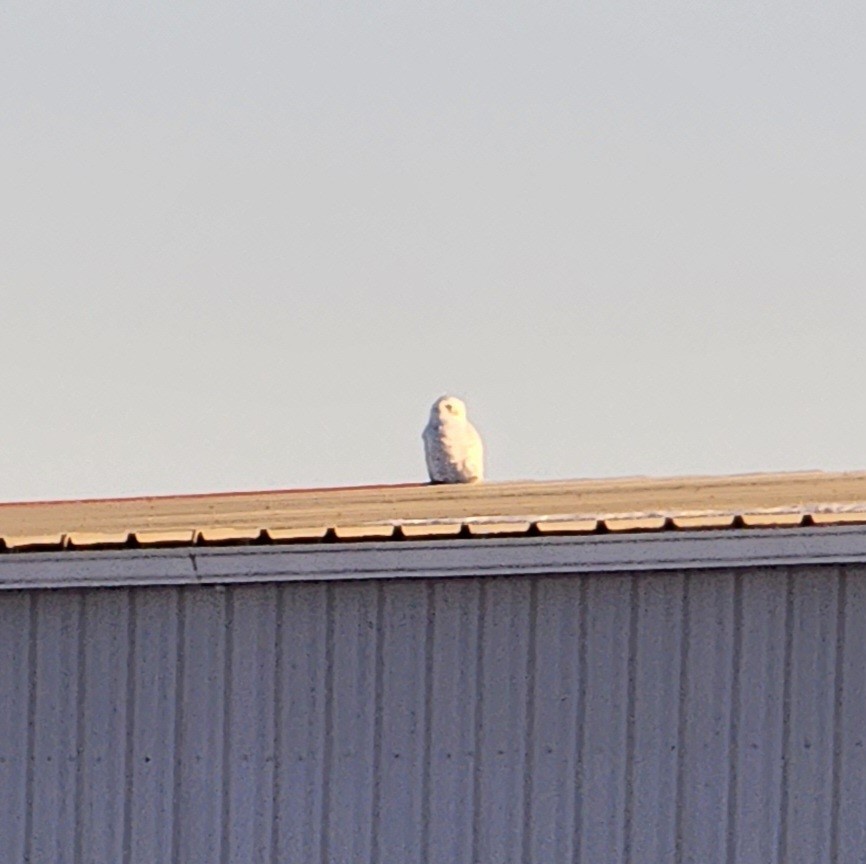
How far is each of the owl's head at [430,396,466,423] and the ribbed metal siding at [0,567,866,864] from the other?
563 cm

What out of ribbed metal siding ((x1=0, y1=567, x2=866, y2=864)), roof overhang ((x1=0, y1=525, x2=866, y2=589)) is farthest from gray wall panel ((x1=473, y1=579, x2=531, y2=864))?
roof overhang ((x1=0, y1=525, x2=866, y2=589))

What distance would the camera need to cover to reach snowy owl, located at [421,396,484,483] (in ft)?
53.9

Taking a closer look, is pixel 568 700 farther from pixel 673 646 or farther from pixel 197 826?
pixel 197 826

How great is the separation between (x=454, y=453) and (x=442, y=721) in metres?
5.24

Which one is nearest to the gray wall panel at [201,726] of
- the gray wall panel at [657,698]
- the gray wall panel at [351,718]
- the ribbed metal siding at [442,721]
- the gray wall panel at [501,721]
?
the ribbed metal siding at [442,721]

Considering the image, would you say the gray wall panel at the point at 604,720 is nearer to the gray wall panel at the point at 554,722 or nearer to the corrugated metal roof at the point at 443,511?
the gray wall panel at the point at 554,722

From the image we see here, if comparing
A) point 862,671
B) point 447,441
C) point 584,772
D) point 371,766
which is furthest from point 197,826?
point 447,441

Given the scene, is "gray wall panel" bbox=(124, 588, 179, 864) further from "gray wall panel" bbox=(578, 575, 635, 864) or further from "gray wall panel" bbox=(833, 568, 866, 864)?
"gray wall panel" bbox=(833, 568, 866, 864)

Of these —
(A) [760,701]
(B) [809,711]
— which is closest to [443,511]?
(A) [760,701]

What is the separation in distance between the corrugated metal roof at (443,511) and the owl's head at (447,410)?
762mm

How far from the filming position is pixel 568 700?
11.3 meters

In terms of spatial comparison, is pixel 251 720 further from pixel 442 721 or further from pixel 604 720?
pixel 604 720

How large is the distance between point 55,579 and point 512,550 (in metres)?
2.01

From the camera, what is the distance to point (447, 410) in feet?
56.1
